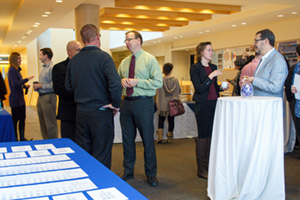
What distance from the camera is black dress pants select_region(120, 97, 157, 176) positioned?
3.35 meters

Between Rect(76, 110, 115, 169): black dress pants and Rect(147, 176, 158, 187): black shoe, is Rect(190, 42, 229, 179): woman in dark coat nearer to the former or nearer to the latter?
Rect(147, 176, 158, 187): black shoe

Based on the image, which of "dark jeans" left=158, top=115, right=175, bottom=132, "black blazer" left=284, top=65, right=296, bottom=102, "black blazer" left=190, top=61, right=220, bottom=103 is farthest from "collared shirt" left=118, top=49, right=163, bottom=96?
"dark jeans" left=158, top=115, right=175, bottom=132

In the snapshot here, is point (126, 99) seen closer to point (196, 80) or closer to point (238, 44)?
point (196, 80)

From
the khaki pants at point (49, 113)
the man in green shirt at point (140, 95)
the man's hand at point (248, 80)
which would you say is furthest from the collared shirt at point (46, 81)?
the man's hand at point (248, 80)

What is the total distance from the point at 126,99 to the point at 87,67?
0.73 metres

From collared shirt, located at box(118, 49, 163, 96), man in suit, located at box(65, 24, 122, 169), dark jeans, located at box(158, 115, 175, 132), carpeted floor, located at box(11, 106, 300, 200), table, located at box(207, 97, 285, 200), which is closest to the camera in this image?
table, located at box(207, 97, 285, 200)

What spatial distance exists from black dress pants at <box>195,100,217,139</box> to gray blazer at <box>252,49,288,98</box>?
678 millimetres

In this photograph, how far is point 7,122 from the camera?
390cm

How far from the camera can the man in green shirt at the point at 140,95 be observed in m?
3.33

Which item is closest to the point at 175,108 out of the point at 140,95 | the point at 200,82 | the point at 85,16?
the point at 200,82

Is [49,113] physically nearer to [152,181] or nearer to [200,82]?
[152,181]

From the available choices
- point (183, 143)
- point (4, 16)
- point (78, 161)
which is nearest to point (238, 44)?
point (183, 143)

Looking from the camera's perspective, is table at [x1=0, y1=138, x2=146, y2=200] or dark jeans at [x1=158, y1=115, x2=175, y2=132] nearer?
table at [x1=0, y1=138, x2=146, y2=200]

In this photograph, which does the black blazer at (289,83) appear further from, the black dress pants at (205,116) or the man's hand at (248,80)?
the man's hand at (248,80)
